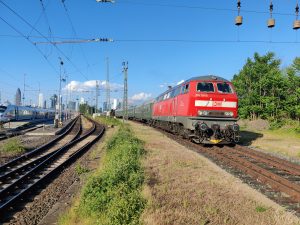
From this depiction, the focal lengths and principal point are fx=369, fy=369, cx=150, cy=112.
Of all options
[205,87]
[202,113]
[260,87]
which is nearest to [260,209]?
[202,113]

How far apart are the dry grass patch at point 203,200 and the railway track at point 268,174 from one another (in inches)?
17.4

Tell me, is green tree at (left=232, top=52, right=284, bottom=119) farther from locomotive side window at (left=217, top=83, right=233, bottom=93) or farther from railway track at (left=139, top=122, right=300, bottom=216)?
railway track at (left=139, top=122, right=300, bottom=216)

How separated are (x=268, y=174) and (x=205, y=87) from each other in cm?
849

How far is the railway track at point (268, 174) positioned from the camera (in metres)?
8.94

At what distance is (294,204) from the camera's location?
8.35 metres

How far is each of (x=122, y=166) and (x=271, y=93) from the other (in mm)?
40612

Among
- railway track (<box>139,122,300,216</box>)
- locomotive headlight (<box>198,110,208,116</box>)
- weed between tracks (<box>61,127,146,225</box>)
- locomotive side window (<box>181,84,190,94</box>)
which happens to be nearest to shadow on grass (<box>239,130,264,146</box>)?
locomotive headlight (<box>198,110,208,116</box>)

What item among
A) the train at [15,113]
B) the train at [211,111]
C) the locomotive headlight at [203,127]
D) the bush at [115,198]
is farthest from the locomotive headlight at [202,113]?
the train at [15,113]

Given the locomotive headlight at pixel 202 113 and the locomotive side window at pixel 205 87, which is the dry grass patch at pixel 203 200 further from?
the locomotive side window at pixel 205 87

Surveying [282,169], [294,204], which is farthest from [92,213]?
[282,169]

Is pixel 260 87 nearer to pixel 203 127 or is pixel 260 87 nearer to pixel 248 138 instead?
pixel 248 138

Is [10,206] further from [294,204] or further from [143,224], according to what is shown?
[294,204]

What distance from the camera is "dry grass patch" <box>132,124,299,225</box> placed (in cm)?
661

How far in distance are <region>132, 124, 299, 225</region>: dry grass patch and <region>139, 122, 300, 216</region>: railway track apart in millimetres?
443
